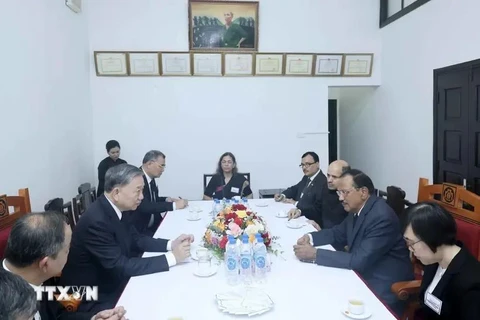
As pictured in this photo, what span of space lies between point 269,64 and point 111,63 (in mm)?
2302

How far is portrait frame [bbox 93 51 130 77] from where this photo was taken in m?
5.37

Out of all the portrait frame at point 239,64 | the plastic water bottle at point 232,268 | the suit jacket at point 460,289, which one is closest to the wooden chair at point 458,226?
the suit jacket at point 460,289

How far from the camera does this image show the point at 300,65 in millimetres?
5660

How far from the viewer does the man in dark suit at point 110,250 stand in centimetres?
203

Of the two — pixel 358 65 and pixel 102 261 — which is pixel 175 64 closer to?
pixel 358 65

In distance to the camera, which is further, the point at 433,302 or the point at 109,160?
the point at 109,160

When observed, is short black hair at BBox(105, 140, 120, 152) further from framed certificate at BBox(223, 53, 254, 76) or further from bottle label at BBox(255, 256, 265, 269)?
bottle label at BBox(255, 256, 265, 269)

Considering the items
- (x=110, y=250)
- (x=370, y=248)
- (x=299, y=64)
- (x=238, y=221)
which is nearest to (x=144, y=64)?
(x=299, y=64)

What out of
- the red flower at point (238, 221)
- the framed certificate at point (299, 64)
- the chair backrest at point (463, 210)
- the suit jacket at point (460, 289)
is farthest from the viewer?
the framed certificate at point (299, 64)

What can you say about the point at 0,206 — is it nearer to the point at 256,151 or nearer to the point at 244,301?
the point at 244,301

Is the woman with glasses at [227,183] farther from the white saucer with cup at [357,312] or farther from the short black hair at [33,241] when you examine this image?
the short black hair at [33,241]

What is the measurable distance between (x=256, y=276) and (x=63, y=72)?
3.82 metres

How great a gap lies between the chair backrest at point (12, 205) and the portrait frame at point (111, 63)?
320 centimetres

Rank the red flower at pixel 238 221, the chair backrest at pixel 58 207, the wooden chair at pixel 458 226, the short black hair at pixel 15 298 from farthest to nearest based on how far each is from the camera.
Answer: the chair backrest at pixel 58 207
the red flower at pixel 238 221
the wooden chair at pixel 458 226
the short black hair at pixel 15 298
